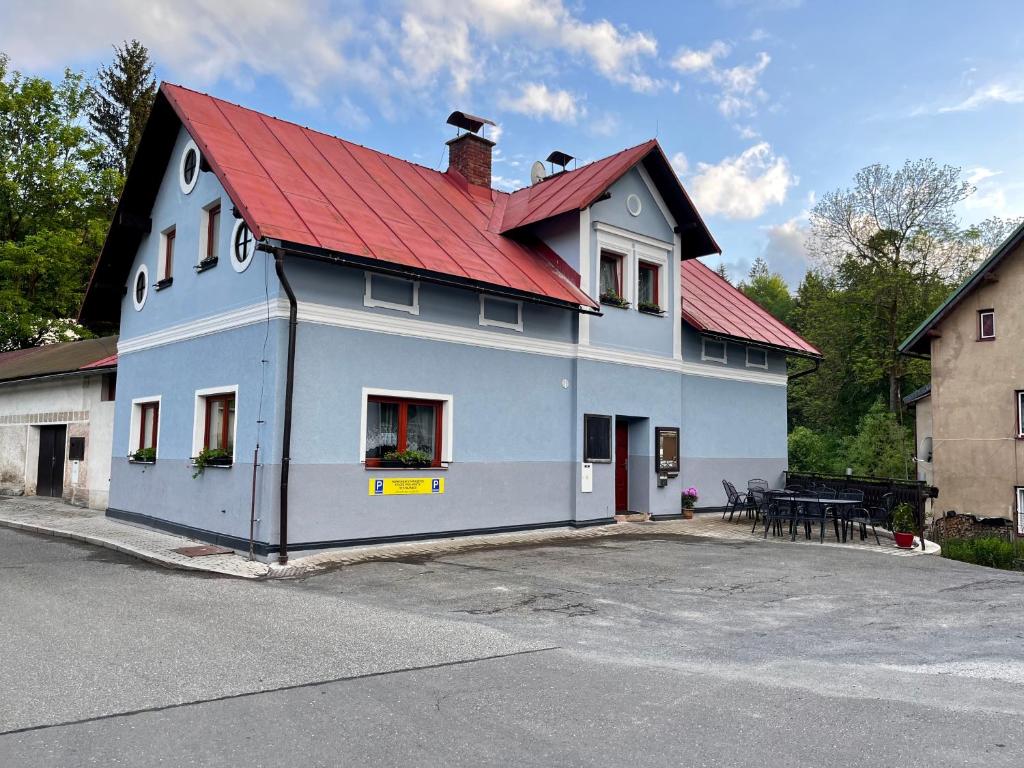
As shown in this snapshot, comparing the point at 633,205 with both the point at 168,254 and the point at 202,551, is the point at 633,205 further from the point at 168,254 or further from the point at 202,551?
the point at 202,551

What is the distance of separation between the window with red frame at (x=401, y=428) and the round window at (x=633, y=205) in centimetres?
646

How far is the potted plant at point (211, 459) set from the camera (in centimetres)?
1242

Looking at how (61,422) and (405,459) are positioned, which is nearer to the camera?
(405,459)

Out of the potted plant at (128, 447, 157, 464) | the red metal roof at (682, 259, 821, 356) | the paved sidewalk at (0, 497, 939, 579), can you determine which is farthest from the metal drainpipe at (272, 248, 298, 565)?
the red metal roof at (682, 259, 821, 356)

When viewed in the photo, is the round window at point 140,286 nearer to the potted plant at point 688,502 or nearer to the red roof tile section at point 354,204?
the red roof tile section at point 354,204

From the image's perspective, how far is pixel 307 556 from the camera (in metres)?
11.4

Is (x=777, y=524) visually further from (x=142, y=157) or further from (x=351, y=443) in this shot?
(x=142, y=157)

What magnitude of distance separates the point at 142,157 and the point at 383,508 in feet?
28.0

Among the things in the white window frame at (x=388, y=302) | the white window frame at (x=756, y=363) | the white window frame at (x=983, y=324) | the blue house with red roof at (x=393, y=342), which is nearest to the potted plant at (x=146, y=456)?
the blue house with red roof at (x=393, y=342)

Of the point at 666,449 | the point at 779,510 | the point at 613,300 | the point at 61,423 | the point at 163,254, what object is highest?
the point at 163,254

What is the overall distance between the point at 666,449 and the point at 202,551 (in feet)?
31.5

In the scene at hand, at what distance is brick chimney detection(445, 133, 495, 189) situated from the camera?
18.7 m

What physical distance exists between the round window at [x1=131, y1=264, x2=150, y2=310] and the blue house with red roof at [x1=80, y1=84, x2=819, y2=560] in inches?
4.6

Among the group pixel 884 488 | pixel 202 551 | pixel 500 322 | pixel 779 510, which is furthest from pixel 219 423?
pixel 884 488
